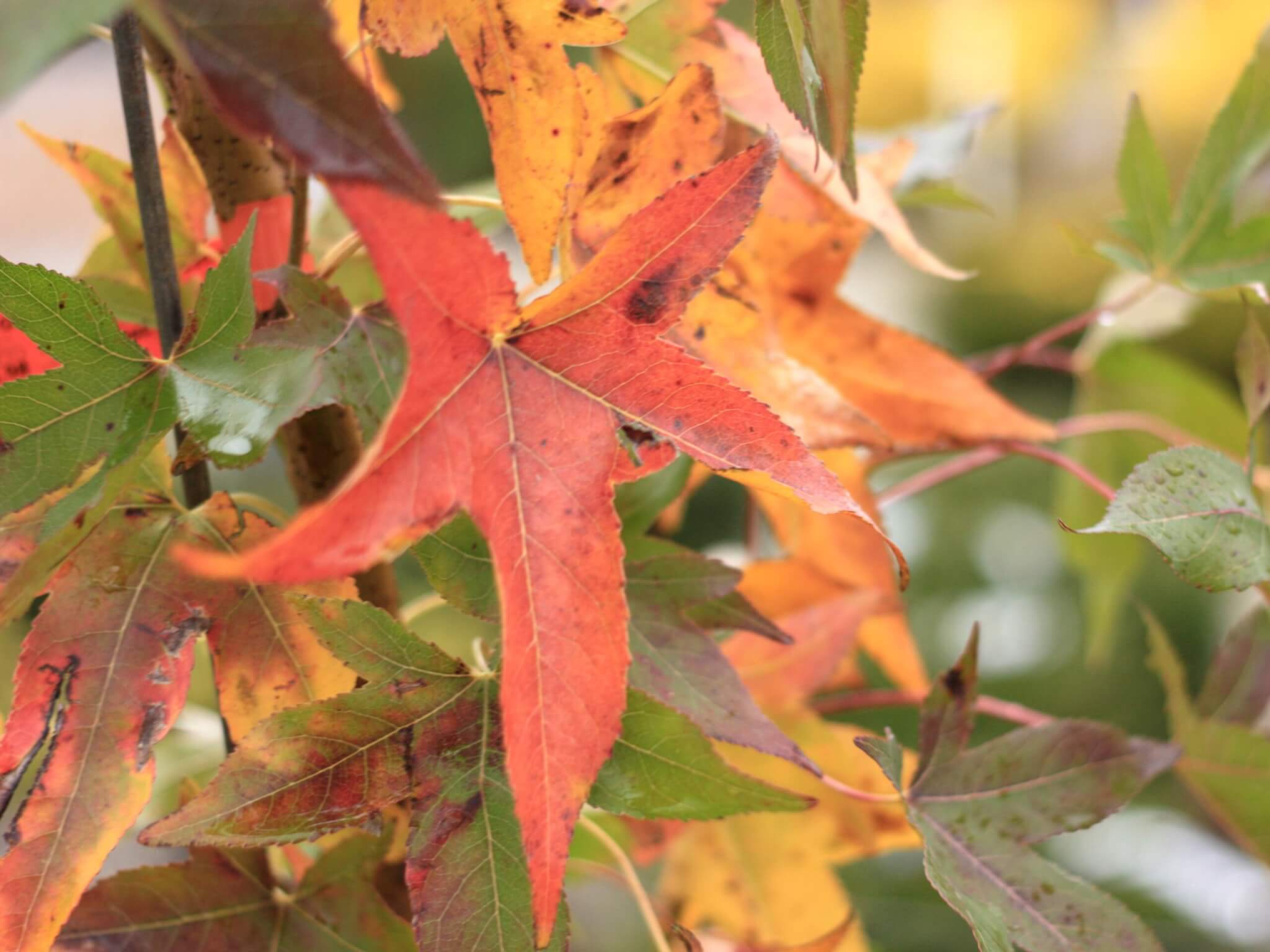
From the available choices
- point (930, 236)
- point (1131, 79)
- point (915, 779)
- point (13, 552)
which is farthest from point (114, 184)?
point (1131, 79)

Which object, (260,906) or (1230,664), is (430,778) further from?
(1230,664)

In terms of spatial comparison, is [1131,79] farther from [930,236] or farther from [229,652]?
[229,652]

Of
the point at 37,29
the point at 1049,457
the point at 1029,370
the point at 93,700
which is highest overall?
the point at 37,29

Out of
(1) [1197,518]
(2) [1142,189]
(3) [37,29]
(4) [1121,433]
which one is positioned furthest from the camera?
(4) [1121,433]

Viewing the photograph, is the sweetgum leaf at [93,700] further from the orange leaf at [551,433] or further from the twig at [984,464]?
the twig at [984,464]

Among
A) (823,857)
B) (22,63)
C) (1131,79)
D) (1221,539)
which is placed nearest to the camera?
(22,63)

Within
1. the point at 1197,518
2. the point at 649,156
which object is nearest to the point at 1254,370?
the point at 1197,518
